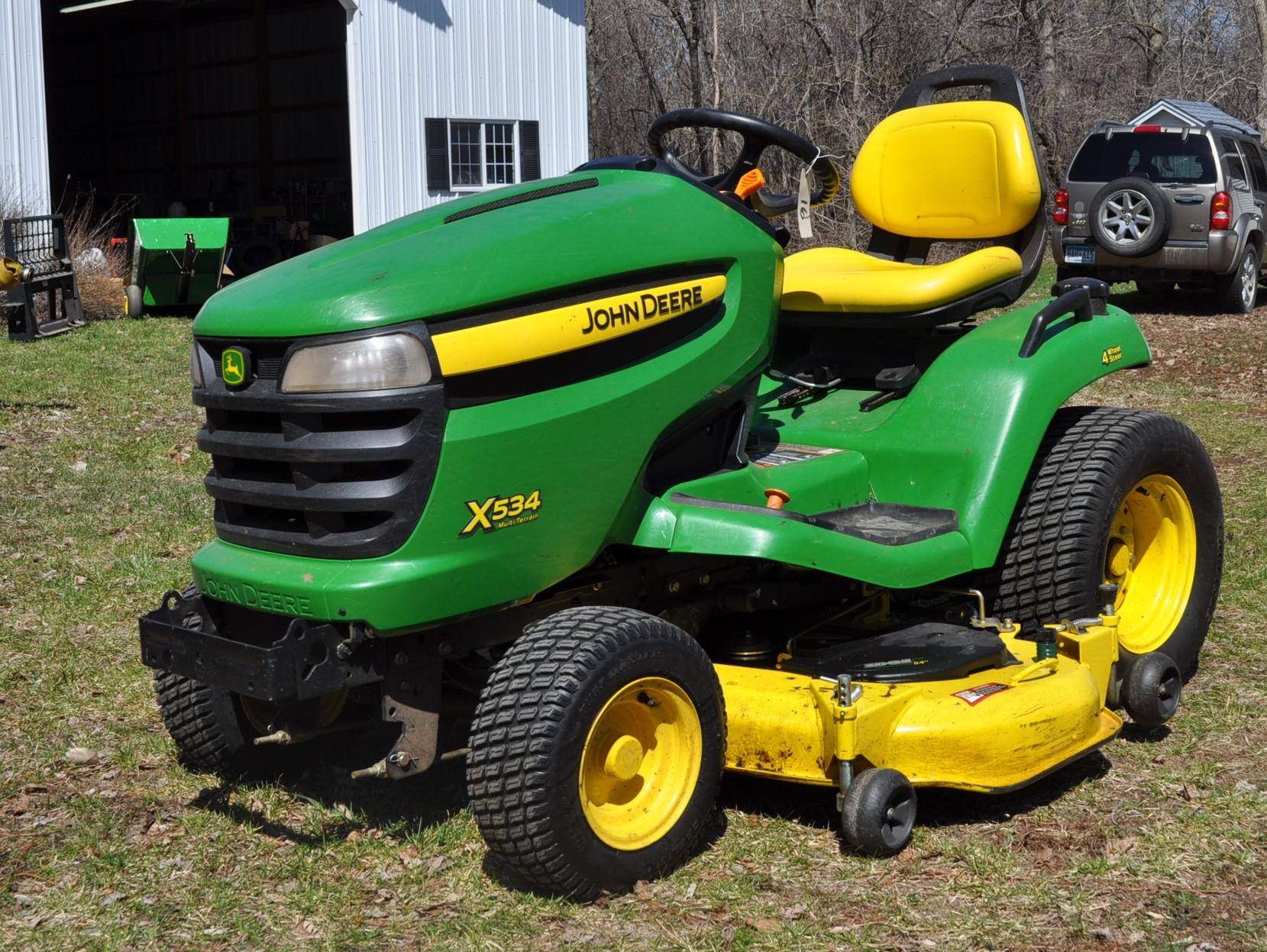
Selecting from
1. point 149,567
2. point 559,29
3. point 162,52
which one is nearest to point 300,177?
point 162,52

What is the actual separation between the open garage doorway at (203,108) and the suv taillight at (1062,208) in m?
10.9

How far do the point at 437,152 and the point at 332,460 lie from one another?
51.4 ft

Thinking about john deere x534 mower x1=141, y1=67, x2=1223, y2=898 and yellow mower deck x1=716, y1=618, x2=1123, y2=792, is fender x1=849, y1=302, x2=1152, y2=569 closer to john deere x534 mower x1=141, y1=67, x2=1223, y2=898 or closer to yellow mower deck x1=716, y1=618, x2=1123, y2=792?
Result: john deere x534 mower x1=141, y1=67, x2=1223, y2=898

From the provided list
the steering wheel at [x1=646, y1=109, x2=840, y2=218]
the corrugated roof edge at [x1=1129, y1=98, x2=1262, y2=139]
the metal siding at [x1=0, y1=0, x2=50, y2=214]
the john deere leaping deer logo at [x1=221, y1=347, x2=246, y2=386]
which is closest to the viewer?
the john deere leaping deer logo at [x1=221, y1=347, x2=246, y2=386]

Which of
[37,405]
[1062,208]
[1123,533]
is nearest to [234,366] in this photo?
[1123,533]

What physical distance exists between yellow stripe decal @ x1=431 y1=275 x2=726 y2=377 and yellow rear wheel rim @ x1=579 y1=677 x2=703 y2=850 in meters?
0.75

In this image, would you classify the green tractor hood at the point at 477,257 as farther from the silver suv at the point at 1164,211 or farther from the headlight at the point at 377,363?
the silver suv at the point at 1164,211

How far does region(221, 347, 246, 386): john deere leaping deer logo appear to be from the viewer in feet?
10.5

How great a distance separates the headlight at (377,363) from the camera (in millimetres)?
3027

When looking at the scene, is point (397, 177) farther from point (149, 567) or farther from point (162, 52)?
point (149, 567)

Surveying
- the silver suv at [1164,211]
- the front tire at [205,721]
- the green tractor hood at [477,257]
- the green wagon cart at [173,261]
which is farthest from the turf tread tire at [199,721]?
the silver suv at [1164,211]

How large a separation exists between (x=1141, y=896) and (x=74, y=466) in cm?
602

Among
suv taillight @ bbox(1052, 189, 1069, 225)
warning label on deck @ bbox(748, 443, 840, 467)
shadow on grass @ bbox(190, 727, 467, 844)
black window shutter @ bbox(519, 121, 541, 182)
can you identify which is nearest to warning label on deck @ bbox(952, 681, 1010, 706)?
warning label on deck @ bbox(748, 443, 840, 467)

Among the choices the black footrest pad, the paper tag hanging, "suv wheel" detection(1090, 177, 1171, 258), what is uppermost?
"suv wheel" detection(1090, 177, 1171, 258)
